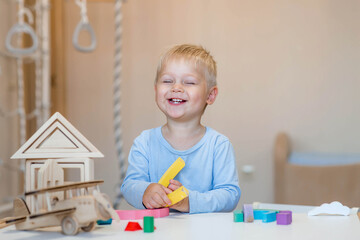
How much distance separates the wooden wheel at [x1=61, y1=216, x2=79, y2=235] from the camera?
760 mm

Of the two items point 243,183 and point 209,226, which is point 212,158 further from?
point 243,183

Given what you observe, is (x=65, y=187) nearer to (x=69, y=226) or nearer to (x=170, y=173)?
(x=69, y=226)

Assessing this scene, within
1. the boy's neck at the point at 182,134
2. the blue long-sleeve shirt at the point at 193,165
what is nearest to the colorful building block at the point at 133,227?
the blue long-sleeve shirt at the point at 193,165

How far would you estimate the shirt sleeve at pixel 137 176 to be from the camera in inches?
44.3

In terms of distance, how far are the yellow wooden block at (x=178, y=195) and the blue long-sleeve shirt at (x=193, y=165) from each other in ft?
0.49

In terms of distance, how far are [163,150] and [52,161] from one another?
45cm

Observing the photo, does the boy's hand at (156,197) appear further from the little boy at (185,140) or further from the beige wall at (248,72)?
the beige wall at (248,72)

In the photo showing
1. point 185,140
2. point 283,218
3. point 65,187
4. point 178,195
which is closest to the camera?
point 65,187

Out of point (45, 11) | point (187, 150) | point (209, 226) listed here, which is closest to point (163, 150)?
point (187, 150)

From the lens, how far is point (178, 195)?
1013mm

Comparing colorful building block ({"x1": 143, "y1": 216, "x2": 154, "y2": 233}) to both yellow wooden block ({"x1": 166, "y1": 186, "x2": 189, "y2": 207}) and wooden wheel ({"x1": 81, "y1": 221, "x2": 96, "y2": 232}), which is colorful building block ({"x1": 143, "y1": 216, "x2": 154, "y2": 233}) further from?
yellow wooden block ({"x1": 166, "y1": 186, "x2": 189, "y2": 207})

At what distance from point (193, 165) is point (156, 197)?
0.72 feet

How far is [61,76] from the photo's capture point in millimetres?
3078

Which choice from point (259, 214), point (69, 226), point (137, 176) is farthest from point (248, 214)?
point (137, 176)
